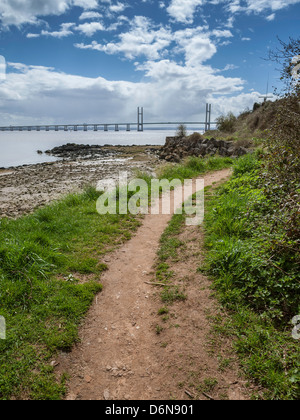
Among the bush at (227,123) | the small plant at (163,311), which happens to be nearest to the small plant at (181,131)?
the bush at (227,123)

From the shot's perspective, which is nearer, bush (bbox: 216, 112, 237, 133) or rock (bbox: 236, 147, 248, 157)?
rock (bbox: 236, 147, 248, 157)

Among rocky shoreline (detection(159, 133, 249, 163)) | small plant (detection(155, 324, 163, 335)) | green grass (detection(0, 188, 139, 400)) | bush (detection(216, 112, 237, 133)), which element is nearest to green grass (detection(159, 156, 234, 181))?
rocky shoreline (detection(159, 133, 249, 163))

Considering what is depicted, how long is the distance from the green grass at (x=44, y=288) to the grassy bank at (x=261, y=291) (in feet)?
6.24

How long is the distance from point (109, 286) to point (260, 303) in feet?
7.46

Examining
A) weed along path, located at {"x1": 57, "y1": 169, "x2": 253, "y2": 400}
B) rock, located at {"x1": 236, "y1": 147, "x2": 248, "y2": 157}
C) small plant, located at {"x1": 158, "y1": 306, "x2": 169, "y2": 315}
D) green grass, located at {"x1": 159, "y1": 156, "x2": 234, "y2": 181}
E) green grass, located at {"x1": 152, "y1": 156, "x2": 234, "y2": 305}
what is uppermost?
rock, located at {"x1": 236, "y1": 147, "x2": 248, "y2": 157}

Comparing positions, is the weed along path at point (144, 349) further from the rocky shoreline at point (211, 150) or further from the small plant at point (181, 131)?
the small plant at point (181, 131)

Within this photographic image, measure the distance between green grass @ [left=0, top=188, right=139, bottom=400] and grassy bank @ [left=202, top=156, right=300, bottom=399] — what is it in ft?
6.24

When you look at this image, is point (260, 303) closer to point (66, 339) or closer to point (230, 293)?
point (230, 293)

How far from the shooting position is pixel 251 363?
2.61m

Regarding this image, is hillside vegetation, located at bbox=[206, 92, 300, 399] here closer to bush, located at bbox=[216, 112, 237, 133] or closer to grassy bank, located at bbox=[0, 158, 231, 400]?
grassy bank, located at bbox=[0, 158, 231, 400]

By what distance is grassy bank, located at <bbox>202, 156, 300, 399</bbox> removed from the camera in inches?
99.2

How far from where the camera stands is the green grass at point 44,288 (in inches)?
105

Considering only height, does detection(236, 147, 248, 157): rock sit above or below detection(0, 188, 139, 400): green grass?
above

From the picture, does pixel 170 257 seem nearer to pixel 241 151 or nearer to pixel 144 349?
pixel 144 349
